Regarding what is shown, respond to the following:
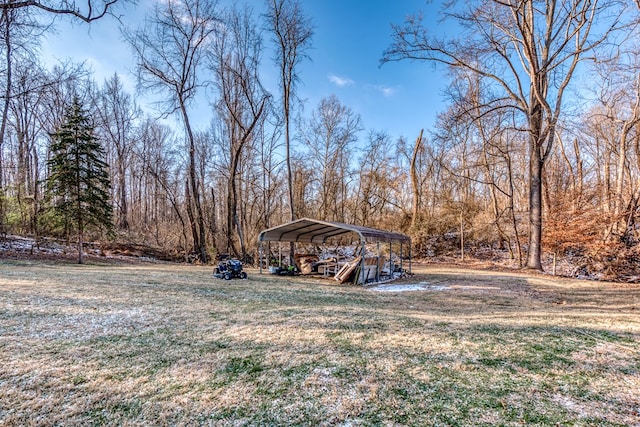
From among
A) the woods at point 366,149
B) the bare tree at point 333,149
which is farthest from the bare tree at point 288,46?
the bare tree at point 333,149

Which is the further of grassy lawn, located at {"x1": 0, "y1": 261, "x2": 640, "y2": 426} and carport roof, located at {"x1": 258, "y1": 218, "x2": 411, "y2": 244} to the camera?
carport roof, located at {"x1": 258, "y1": 218, "x2": 411, "y2": 244}

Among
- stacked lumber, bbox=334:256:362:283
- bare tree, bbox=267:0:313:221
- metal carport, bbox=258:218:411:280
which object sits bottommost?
stacked lumber, bbox=334:256:362:283

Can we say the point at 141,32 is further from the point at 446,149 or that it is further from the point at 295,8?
the point at 446,149

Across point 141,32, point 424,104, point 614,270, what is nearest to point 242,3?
point 141,32

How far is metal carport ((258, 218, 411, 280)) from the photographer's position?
399 inches

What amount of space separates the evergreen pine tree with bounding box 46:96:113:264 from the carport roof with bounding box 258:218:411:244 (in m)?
6.69

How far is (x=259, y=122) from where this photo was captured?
65.0 ft

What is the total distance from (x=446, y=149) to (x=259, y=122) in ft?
44.1

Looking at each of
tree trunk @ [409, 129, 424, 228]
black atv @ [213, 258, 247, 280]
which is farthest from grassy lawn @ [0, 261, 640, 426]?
tree trunk @ [409, 129, 424, 228]

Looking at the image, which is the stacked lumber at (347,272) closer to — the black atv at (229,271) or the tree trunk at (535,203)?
the black atv at (229,271)

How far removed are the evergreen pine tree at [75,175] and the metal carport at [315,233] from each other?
6.69m

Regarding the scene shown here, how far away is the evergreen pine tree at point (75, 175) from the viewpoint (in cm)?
1175

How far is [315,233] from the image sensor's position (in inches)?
524

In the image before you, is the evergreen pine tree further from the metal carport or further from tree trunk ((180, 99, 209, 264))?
the metal carport
